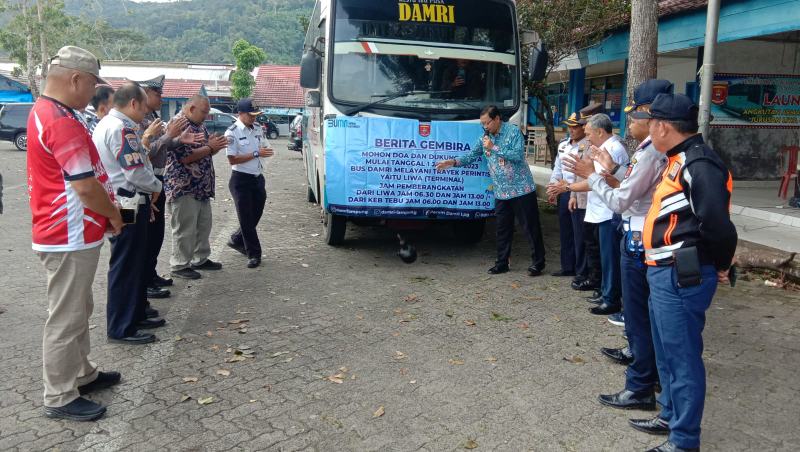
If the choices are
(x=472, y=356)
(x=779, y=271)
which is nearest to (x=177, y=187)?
(x=472, y=356)

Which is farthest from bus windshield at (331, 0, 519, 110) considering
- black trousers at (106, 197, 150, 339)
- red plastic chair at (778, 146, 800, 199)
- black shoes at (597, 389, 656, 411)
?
red plastic chair at (778, 146, 800, 199)

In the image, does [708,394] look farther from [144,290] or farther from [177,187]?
[177,187]

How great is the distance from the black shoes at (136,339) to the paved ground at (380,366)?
7 centimetres

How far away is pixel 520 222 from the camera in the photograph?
668 centimetres

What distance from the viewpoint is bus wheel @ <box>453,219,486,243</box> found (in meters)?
7.90

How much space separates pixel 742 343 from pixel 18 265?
731 centimetres

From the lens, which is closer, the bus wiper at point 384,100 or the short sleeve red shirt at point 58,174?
the short sleeve red shirt at point 58,174

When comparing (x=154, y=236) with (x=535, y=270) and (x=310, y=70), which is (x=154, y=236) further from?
(x=535, y=270)

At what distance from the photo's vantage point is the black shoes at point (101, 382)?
12.2ft

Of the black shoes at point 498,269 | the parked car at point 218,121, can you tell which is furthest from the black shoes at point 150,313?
the parked car at point 218,121

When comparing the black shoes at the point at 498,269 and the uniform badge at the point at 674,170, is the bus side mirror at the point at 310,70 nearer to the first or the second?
the black shoes at the point at 498,269

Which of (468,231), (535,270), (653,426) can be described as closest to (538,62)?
(468,231)

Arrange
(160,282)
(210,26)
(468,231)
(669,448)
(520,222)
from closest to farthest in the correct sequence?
(669,448), (160,282), (520,222), (468,231), (210,26)

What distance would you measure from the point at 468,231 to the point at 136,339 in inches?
181
